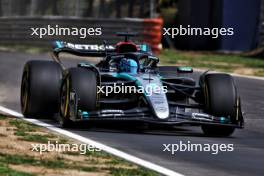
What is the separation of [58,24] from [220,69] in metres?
9.26

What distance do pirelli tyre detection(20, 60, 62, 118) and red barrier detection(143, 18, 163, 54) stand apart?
1577 cm

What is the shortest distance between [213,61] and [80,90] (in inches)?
624

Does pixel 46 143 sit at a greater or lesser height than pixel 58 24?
lesser

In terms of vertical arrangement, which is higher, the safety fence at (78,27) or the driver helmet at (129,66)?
the safety fence at (78,27)

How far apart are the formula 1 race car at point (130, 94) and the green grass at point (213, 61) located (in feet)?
35.5

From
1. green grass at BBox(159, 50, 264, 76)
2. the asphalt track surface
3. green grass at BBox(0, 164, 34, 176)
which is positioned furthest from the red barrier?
green grass at BBox(0, 164, 34, 176)

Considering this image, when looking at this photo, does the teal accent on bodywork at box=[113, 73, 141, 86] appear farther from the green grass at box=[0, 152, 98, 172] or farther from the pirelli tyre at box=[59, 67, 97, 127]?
the green grass at box=[0, 152, 98, 172]

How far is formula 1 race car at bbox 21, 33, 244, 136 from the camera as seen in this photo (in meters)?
12.8

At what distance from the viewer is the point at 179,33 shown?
35.0 meters

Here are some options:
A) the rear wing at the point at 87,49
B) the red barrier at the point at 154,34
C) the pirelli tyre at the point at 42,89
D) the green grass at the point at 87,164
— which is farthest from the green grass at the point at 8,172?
the red barrier at the point at 154,34

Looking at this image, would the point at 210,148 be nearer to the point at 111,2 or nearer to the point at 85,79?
the point at 85,79

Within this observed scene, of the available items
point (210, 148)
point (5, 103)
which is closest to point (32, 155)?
point (210, 148)

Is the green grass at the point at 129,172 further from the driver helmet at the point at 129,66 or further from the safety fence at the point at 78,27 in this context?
the safety fence at the point at 78,27

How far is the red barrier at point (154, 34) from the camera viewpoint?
30047 millimetres
